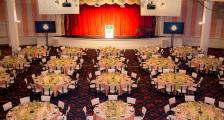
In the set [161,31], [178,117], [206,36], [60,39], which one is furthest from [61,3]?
[178,117]

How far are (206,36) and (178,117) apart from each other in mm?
10851

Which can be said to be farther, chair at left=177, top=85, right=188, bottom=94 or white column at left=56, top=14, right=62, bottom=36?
white column at left=56, top=14, right=62, bottom=36

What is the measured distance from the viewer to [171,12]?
19.7 meters

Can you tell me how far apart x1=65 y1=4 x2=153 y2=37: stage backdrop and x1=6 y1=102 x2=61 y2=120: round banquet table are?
562 inches

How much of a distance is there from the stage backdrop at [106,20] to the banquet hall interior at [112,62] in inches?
3.2

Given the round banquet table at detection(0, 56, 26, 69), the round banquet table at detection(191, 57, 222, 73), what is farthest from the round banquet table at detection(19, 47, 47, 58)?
the round banquet table at detection(191, 57, 222, 73)

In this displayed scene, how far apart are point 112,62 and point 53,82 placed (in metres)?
4.16

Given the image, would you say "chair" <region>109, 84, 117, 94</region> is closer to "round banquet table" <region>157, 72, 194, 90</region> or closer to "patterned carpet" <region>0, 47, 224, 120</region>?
"patterned carpet" <region>0, 47, 224, 120</region>

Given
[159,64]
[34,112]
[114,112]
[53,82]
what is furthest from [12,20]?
[114,112]

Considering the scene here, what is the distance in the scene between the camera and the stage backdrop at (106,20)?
2353 cm

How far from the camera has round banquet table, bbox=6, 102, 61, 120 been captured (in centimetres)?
873

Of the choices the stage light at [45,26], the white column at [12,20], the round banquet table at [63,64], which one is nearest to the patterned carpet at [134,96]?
the round banquet table at [63,64]

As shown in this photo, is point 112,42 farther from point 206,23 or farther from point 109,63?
point 206,23

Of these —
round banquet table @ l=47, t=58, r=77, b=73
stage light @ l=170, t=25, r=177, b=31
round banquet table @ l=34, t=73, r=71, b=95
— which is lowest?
round banquet table @ l=34, t=73, r=71, b=95
